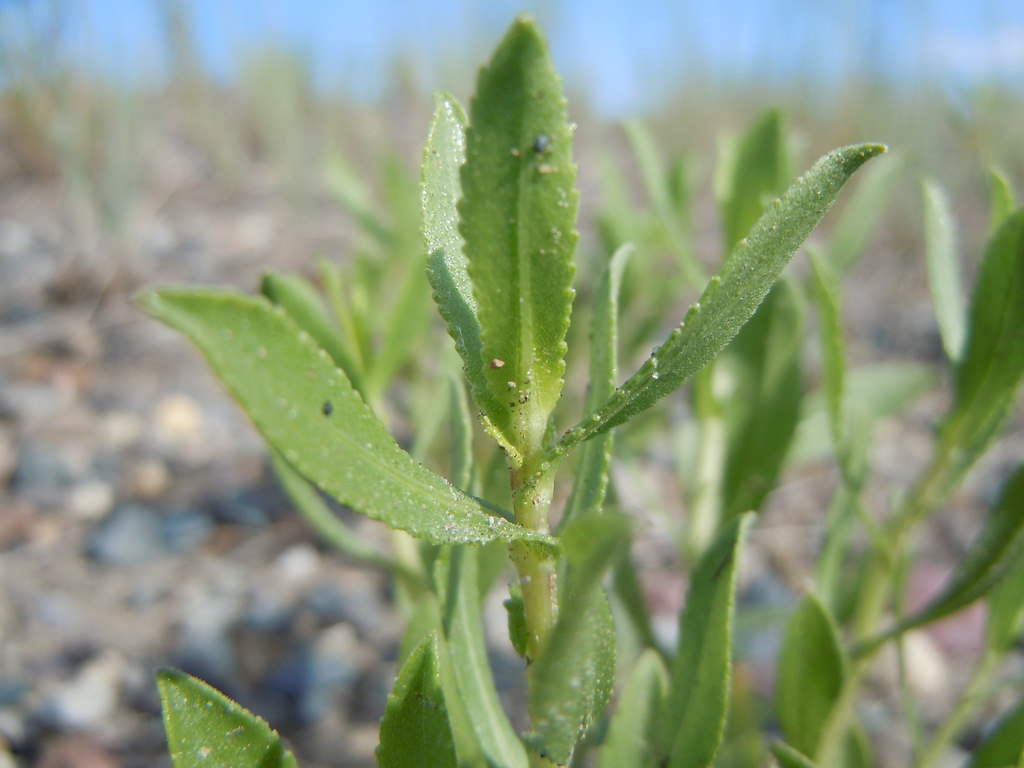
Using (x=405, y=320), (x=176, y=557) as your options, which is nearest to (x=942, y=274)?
(x=405, y=320)

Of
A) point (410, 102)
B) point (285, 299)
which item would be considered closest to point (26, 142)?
point (410, 102)

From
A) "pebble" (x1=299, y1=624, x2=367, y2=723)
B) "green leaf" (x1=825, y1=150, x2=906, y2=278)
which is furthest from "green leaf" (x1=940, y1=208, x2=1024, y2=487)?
"pebble" (x1=299, y1=624, x2=367, y2=723)

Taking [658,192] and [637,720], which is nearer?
[637,720]

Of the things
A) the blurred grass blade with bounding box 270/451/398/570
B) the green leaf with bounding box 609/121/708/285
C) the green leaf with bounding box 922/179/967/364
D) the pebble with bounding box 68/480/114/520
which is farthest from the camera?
the pebble with bounding box 68/480/114/520

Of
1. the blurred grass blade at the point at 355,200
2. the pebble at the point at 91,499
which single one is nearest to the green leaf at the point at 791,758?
the blurred grass blade at the point at 355,200

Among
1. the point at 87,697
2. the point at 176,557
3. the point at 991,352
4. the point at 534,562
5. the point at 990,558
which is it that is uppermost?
the point at 991,352

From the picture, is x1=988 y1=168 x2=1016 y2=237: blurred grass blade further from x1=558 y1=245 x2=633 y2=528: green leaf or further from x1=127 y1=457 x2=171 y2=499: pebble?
x1=127 y1=457 x2=171 y2=499: pebble

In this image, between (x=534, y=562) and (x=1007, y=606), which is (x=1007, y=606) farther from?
(x=534, y=562)

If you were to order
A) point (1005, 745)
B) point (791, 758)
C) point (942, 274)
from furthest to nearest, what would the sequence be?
point (942, 274)
point (1005, 745)
point (791, 758)
